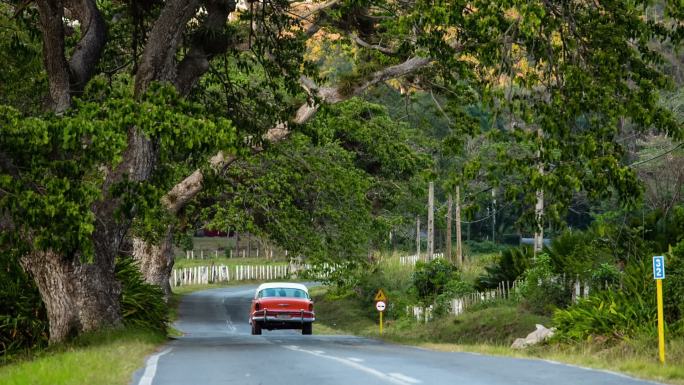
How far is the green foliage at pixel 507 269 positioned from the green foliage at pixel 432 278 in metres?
3.76

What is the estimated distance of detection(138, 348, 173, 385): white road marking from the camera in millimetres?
12501

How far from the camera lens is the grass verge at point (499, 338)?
49.3ft

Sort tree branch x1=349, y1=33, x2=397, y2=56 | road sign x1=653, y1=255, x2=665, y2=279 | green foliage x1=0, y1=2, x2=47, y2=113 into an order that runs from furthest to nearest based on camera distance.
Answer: tree branch x1=349, y1=33, x2=397, y2=56 < green foliage x1=0, y1=2, x2=47, y2=113 < road sign x1=653, y1=255, x2=665, y2=279

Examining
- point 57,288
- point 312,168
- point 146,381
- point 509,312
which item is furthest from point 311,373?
point 312,168

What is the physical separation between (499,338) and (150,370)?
14386 mm

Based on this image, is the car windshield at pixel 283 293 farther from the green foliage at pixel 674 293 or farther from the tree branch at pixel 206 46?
the green foliage at pixel 674 293

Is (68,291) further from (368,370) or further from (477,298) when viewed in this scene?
(477,298)

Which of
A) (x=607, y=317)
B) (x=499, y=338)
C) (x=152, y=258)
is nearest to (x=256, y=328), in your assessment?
(x=152, y=258)

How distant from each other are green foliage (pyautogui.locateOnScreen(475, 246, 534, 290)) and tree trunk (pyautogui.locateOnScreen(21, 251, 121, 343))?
1668 cm

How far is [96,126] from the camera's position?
1530 cm

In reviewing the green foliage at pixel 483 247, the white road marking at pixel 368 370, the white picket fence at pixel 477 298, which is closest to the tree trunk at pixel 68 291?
the white road marking at pixel 368 370

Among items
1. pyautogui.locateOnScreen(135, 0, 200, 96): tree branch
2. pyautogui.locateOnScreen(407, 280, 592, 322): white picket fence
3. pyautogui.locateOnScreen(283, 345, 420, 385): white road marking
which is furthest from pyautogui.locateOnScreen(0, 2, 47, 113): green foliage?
pyautogui.locateOnScreen(407, 280, 592, 322): white picket fence

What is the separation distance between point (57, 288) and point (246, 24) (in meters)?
10.3

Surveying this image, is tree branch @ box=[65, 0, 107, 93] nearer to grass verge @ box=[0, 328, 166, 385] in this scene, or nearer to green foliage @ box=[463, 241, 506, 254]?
grass verge @ box=[0, 328, 166, 385]
